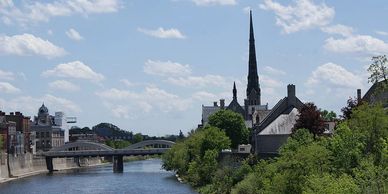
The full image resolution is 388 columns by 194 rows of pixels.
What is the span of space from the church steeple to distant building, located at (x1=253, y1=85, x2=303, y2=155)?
68.2 meters

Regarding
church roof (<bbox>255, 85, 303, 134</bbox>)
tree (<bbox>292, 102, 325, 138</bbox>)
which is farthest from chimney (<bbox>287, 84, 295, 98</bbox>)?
tree (<bbox>292, 102, 325, 138</bbox>)

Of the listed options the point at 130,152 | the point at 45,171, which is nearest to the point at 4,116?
the point at 45,171

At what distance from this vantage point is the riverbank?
112181 mm

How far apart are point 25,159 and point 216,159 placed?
58.5 m

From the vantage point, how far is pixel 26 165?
131 m

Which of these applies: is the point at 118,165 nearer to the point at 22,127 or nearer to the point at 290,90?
the point at 22,127

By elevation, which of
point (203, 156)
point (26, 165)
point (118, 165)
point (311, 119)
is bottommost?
point (118, 165)

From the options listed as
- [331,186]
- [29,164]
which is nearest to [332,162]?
[331,186]

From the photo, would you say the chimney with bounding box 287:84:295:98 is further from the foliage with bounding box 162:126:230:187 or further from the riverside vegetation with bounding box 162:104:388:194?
the riverside vegetation with bounding box 162:104:388:194

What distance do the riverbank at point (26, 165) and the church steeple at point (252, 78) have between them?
4437 centimetres

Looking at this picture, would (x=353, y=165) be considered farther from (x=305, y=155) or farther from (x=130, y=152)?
(x=130, y=152)

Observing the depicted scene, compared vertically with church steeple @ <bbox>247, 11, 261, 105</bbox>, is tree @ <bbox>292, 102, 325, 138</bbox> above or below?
below

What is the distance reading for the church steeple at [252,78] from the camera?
15598 centimetres

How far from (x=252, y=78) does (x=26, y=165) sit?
5467cm
